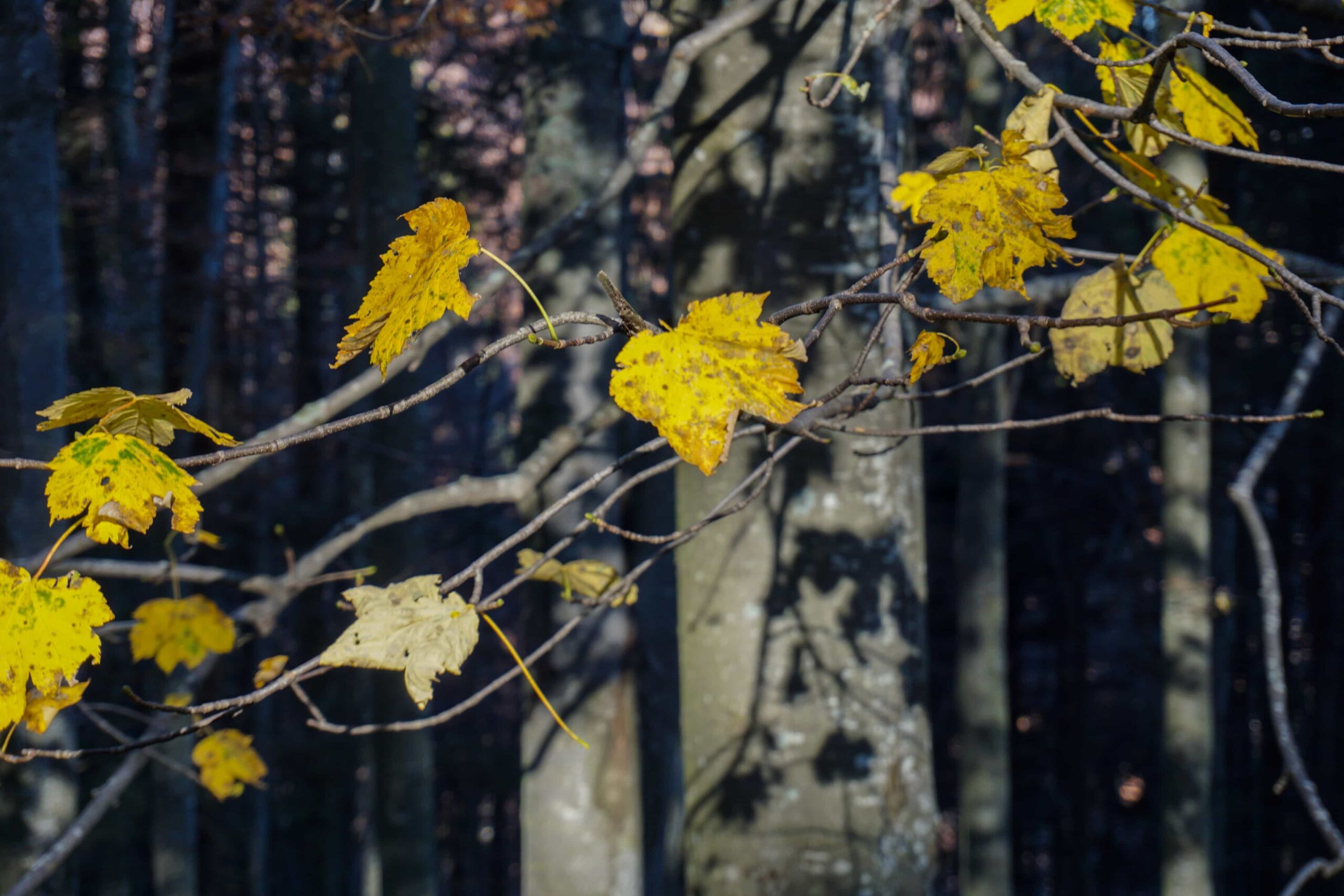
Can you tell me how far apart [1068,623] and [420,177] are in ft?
26.8

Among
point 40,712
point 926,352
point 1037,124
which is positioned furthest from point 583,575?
Answer: point 1037,124

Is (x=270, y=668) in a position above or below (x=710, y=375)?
below

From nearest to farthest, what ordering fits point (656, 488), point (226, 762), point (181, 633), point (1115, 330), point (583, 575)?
point (1115, 330), point (583, 575), point (181, 633), point (226, 762), point (656, 488)

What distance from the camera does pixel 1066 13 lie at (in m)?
1.17

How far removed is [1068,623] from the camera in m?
10.7

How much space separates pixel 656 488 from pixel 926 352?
3.90 m

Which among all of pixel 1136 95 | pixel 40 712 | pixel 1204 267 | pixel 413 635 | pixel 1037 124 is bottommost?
pixel 40 712

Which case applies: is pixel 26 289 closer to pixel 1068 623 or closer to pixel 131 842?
pixel 131 842

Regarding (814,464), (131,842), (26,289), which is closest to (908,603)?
(814,464)

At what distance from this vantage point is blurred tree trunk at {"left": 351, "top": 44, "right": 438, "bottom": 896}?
5.91m

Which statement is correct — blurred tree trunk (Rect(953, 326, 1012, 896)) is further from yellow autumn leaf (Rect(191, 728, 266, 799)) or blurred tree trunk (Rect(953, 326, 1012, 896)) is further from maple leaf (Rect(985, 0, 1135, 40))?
maple leaf (Rect(985, 0, 1135, 40))

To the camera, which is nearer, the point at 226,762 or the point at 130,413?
the point at 130,413

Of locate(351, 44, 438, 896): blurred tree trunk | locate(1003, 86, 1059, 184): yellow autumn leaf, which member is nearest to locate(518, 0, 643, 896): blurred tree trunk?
locate(1003, 86, 1059, 184): yellow autumn leaf

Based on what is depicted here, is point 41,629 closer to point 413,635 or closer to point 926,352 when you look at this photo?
point 413,635
